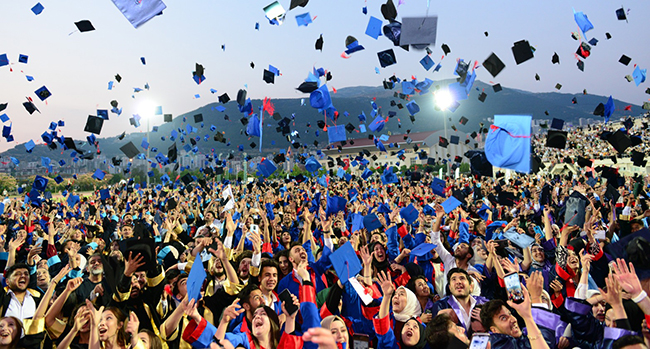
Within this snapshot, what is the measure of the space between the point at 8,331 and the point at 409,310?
3.07 metres

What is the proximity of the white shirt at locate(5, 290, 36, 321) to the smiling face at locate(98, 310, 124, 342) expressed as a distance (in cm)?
135

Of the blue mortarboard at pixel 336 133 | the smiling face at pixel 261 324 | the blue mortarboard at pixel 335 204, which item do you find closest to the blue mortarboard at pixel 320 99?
the blue mortarboard at pixel 336 133

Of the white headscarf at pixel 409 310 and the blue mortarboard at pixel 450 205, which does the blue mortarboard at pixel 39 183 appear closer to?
the blue mortarboard at pixel 450 205

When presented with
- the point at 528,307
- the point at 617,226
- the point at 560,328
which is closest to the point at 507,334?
the point at 528,307

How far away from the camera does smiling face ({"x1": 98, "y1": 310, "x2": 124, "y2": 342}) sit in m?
3.27

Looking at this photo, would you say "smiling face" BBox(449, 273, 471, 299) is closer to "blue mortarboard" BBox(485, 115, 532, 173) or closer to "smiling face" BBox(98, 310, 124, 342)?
"smiling face" BBox(98, 310, 124, 342)

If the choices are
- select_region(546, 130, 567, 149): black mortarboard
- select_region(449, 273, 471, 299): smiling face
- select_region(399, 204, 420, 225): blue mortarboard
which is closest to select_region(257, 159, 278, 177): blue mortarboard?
select_region(399, 204, 420, 225): blue mortarboard

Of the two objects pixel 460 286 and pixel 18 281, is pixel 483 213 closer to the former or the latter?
pixel 460 286

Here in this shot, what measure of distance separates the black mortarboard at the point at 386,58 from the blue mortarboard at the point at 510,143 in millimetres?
6354

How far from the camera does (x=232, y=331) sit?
362 cm

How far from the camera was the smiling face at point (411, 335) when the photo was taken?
3.42 metres

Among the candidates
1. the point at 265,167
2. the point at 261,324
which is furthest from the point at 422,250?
the point at 265,167

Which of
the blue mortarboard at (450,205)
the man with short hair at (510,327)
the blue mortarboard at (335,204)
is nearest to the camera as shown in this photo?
the man with short hair at (510,327)

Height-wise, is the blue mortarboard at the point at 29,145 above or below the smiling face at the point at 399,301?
above
